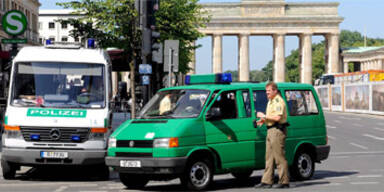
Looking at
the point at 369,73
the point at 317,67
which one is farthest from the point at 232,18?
the point at 369,73

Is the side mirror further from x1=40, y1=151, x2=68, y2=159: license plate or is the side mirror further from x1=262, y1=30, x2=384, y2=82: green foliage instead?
x1=262, y1=30, x2=384, y2=82: green foliage

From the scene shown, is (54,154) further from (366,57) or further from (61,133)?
(366,57)

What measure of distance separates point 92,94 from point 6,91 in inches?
69.0

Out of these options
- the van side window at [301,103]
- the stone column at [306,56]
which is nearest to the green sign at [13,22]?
the van side window at [301,103]

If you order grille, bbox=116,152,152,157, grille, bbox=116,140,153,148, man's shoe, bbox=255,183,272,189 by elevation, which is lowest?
man's shoe, bbox=255,183,272,189

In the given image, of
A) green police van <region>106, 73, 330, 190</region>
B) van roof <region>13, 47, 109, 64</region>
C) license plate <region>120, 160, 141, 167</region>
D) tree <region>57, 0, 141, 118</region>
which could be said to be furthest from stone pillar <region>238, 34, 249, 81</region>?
license plate <region>120, 160, 141, 167</region>

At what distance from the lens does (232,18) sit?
124000 mm

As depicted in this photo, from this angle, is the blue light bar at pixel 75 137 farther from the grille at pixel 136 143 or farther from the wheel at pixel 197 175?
the wheel at pixel 197 175

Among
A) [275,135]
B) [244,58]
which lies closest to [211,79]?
[275,135]

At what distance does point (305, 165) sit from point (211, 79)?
95.8 inches

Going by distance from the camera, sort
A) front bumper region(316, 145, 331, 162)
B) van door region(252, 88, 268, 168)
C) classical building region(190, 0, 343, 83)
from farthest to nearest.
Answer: classical building region(190, 0, 343, 83) → front bumper region(316, 145, 331, 162) → van door region(252, 88, 268, 168)

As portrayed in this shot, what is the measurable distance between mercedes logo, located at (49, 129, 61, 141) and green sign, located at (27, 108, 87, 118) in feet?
0.98

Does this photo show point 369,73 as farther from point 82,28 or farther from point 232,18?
point 232,18

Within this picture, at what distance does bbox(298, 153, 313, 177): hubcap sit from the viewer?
14487 millimetres
